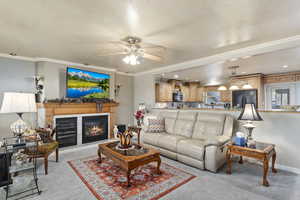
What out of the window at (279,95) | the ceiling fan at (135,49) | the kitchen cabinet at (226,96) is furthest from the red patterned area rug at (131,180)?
the kitchen cabinet at (226,96)

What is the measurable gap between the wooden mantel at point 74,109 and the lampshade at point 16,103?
169cm

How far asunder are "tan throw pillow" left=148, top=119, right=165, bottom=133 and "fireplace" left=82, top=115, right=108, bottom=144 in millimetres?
1825

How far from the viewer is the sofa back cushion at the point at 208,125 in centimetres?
339

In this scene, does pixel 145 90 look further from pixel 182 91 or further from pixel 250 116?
pixel 250 116

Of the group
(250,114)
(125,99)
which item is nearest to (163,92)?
(125,99)

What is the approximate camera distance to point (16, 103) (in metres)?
2.31

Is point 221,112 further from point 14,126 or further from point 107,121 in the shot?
point 14,126

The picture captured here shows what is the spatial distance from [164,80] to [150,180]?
4341mm

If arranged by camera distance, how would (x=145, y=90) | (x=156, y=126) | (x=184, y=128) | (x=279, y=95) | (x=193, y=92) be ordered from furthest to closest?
(x=193, y=92) < (x=145, y=90) < (x=279, y=95) < (x=156, y=126) < (x=184, y=128)

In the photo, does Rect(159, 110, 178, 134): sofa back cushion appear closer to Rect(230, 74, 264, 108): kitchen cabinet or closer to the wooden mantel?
the wooden mantel

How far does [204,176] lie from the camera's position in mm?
2629

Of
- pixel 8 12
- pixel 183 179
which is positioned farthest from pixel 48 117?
pixel 183 179

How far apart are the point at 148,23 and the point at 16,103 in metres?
2.41

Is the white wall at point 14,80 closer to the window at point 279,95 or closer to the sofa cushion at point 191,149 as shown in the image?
the sofa cushion at point 191,149
